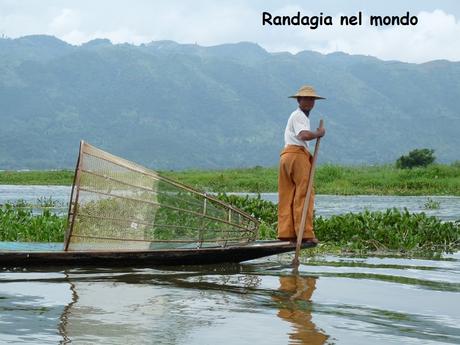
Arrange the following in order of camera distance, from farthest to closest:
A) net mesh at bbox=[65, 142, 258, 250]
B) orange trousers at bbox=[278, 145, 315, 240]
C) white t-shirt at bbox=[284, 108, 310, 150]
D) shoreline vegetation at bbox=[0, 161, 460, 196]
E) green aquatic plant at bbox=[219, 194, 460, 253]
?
1. shoreline vegetation at bbox=[0, 161, 460, 196]
2. green aquatic plant at bbox=[219, 194, 460, 253]
3. orange trousers at bbox=[278, 145, 315, 240]
4. white t-shirt at bbox=[284, 108, 310, 150]
5. net mesh at bbox=[65, 142, 258, 250]

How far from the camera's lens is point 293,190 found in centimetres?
974

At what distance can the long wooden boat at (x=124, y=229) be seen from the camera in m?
8.91

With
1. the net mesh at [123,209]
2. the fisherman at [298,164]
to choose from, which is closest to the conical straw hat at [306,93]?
the fisherman at [298,164]

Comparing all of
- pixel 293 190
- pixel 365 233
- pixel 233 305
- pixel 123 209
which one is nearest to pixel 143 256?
pixel 123 209

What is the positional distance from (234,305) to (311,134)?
2.51 meters

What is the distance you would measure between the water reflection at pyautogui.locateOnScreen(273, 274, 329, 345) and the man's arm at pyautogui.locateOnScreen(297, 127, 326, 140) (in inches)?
54.2

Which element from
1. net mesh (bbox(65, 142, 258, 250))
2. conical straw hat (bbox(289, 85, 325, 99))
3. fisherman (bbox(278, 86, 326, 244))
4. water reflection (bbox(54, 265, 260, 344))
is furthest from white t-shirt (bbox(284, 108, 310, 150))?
water reflection (bbox(54, 265, 260, 344))

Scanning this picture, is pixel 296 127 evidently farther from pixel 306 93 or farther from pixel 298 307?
pixel 298 307

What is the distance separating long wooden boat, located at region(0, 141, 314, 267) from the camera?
8.91 meters

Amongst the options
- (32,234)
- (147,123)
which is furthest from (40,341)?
(147,123)

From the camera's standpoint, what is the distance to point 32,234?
12.2 meters

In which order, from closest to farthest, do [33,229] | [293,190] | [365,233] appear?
[293,190]
[33,229]
[365,233]

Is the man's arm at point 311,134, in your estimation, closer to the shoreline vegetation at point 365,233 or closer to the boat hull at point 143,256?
the boat hull at point 143,256

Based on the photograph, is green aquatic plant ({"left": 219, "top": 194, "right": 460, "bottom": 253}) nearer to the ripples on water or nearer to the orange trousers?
the ripples on water
